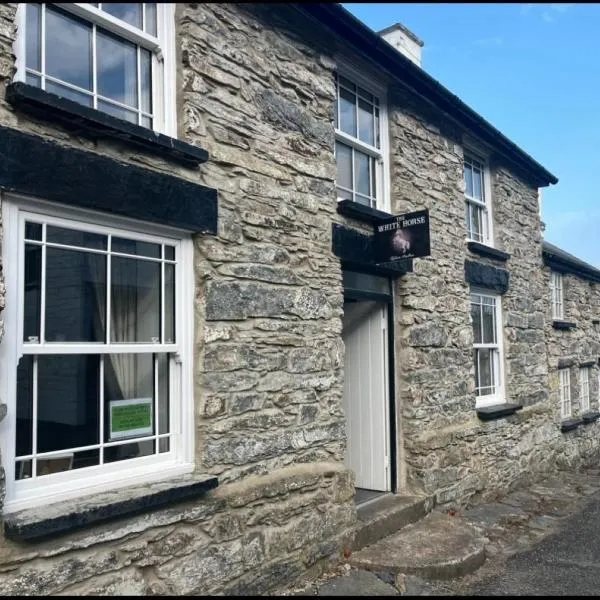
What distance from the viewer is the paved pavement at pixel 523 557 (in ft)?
15.5

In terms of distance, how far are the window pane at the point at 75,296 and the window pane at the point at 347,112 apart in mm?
3340

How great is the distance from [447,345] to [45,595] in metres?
5.15

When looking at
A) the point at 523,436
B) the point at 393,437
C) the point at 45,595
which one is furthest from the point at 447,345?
the point at 45,595

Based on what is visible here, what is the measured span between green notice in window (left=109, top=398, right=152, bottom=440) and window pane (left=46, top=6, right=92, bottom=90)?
2.14 m

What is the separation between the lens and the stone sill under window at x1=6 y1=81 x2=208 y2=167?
3.30 meters

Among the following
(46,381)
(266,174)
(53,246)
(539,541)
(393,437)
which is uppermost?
(266,174)

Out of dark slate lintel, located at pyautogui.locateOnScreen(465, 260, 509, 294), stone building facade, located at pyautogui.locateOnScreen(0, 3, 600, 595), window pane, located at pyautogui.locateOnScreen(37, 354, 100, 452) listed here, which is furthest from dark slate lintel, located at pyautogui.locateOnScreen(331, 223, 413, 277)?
window pane, located at pyautogui.locateOnScreen(37, 354, 100, 452)

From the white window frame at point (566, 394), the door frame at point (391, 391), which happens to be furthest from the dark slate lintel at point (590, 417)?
the door frame at point (391, 391)

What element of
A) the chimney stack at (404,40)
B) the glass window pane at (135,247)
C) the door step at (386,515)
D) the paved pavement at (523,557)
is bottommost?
the paved pavement at (523,557)

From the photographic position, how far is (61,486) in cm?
347

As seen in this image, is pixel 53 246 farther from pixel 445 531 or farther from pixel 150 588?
pixel 445 531

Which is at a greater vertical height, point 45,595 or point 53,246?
point 53,246

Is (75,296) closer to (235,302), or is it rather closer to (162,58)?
(235,302)

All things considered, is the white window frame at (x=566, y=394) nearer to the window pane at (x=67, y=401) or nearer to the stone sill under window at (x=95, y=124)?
the stone sill under window at (x=95, y=124)
